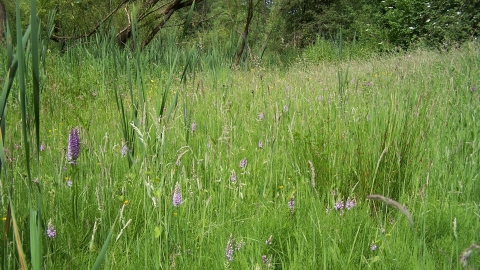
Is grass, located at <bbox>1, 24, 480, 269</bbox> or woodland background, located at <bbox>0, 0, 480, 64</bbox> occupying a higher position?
woodland background, located at <bbox>0, 0, 480, 64</bbox>

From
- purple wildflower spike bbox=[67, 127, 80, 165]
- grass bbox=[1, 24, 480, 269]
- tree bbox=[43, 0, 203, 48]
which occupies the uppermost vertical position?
tree bbox=[43, 0, 203, 48]

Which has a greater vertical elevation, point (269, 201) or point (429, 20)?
point (429, 20)

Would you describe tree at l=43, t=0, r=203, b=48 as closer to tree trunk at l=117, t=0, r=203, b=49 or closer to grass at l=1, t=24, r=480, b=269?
tree trunk at l=117, t=0, r=203, b=49

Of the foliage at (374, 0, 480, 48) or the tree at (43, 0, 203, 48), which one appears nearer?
the tree at (43, 0, 203, 48)

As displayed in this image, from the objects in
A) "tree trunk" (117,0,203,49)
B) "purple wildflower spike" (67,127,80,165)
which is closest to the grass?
"purple wildflower spike" (67,127,80,165)

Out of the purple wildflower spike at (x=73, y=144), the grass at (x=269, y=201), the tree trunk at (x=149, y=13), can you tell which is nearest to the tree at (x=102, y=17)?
the tree trunk at (x=149, y=13)

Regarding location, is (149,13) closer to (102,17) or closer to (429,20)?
(102,17)

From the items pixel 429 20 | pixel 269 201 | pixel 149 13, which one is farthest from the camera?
pixel 429 20

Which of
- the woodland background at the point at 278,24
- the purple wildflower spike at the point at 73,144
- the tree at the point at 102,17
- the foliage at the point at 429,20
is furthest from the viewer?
the foliage at the point at 429,20

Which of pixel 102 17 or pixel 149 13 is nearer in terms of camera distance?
pixel 149 13

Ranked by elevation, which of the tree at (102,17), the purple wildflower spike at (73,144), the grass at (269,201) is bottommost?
the grass at (269,201)

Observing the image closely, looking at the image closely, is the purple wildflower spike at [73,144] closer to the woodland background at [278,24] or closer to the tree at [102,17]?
the woodland background at [278,24]

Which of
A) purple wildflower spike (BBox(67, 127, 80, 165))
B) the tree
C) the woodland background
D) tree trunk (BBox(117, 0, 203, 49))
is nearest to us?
purple wildflower spike (BBox(67, 127, 80, 165))

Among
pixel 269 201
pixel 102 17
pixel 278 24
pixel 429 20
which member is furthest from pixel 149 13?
pixel 278 24
